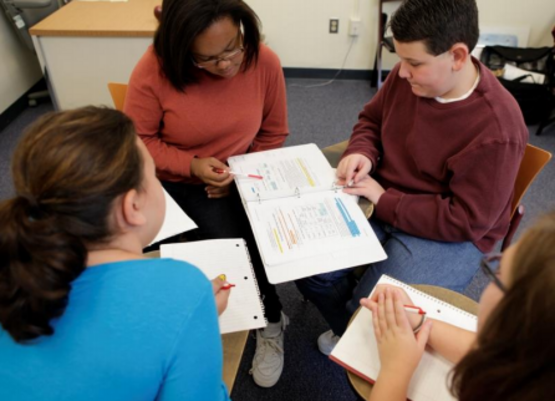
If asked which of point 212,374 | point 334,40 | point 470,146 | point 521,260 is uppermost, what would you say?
point 521,260

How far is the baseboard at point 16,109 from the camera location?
2.90 meters

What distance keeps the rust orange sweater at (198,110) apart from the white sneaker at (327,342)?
756 mm

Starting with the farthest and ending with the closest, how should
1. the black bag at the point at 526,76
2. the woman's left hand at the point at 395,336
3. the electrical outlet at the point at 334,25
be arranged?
the electrical outlet at the point at 334,25, the black bag at the point at 526,76, the woman's left hand at the point at 395,336

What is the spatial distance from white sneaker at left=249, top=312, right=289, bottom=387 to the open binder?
508 mm

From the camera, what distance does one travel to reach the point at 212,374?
0.71m

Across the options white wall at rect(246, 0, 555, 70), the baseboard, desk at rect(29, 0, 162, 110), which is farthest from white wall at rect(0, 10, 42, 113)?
white wall at rect(246, 0, 555, 70)

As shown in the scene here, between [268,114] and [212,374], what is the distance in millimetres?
1026

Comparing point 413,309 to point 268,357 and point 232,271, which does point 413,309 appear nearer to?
point 232,271

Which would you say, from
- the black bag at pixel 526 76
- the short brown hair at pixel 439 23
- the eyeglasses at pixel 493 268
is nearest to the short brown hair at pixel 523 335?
the eyeglasses at pixel 493 268

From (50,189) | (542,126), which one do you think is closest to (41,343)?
(50,189)

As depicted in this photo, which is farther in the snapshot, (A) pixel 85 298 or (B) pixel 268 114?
(B) pixel 268 114

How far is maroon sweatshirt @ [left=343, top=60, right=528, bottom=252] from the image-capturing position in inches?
42.8

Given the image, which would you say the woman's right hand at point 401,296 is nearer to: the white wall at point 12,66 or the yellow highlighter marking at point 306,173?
the yellow highlighter marking at point 306,173

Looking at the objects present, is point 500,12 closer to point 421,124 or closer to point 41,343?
point 421,124
